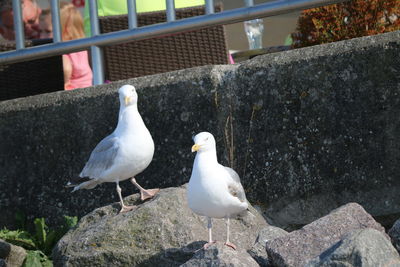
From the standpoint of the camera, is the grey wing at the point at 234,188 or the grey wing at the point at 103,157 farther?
the grey wing at the point at 103,157

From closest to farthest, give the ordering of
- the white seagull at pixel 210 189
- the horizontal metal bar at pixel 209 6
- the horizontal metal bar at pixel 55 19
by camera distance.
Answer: the white seagull at pixel 210 189 → the horizontal metal bar at pixel 209 6 → the horizontal metal bar at pixel 55 19

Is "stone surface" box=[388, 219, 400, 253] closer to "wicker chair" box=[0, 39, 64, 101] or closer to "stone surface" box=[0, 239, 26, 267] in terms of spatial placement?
"stone surface" box=[0, 239, 26, 267]

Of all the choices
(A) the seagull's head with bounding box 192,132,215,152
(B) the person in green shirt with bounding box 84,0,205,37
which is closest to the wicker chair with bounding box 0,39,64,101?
(B) the person in green shirt with bounding box 84,0,205,37

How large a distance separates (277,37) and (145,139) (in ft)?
22.0

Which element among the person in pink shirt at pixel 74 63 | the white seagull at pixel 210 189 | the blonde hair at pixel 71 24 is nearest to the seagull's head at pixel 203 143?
the white seagull at pixel 210 189

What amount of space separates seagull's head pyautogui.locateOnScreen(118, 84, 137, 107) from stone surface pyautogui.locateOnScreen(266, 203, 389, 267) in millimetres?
1127

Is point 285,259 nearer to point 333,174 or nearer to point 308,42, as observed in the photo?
point 333,174

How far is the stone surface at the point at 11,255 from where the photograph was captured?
4.42 meters

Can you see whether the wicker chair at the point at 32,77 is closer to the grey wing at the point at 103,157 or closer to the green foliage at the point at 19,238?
the green foliage at the point at 19,238

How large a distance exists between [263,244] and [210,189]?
0.34 meters

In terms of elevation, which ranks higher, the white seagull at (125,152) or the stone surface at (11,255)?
the white seagull at (125,152)

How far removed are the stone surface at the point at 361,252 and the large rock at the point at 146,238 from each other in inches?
33.8

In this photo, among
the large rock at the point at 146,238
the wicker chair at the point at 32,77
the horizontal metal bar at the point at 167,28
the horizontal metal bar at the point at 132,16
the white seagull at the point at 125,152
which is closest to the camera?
the large rock at the point at 146,238

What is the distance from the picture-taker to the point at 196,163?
385cm
